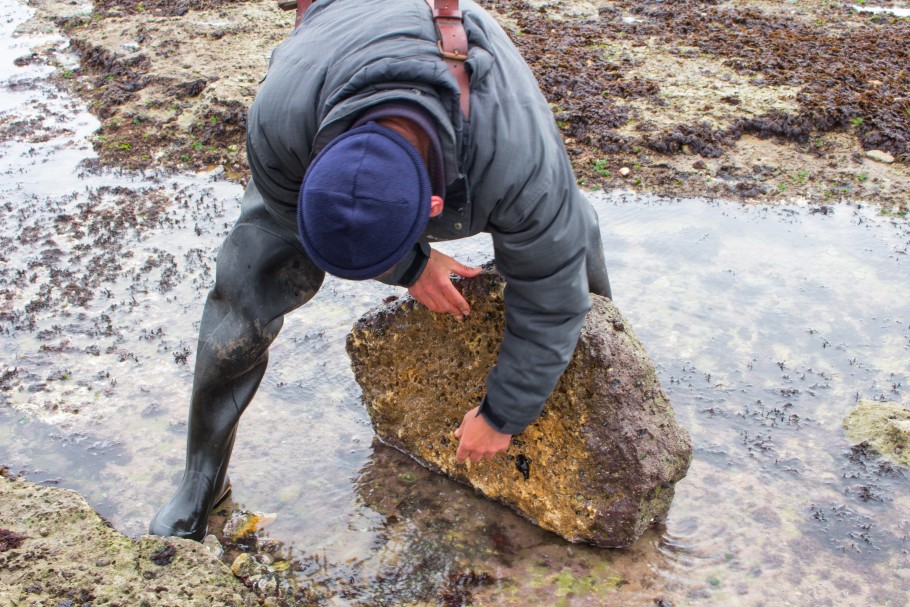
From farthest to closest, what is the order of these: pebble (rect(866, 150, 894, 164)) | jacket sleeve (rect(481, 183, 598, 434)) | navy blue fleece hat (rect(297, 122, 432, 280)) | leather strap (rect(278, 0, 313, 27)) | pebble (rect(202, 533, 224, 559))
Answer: pebble (rect(866, 150, 894, 164)), pebble (rect(202, 533, 224, 559)), leather strap (rect(278, 0, 313, 27)), jacket sleeve (rect(481, 183, 598, 434)), navy blue fleece hat (rect(297, 122, 432, 280))

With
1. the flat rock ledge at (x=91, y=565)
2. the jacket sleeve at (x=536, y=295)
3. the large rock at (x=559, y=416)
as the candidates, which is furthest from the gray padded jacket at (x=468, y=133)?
Answer: the flat rock ledge at (x=91, y=565)

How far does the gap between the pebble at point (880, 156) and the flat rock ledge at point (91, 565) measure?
5348 mm

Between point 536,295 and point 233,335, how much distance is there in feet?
3.72

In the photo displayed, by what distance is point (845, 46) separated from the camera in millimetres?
7711

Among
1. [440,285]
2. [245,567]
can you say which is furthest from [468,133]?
[245,567]

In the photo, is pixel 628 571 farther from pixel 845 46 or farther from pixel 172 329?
pixel 845 46

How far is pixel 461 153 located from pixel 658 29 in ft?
23.4

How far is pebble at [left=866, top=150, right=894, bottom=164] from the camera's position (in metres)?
5.93

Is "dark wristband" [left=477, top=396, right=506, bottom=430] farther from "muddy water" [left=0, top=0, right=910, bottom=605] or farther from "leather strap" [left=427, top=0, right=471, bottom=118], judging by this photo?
"leather strap" [left=427, top=0, right=471, bottom=118]

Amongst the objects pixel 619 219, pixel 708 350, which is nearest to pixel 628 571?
pixel 708 350

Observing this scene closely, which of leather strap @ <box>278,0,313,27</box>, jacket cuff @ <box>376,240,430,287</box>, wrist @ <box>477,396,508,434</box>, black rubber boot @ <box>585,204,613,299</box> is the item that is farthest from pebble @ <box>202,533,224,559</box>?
leather strap @ <box>278,0,313,27</box>

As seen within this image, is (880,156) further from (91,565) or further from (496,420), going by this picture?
(91,565)

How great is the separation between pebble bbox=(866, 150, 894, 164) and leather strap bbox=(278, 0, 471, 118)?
16.0 ft

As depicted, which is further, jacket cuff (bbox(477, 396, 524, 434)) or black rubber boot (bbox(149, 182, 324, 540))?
black rubber boot (bbox(149, 182, 324, 540))
